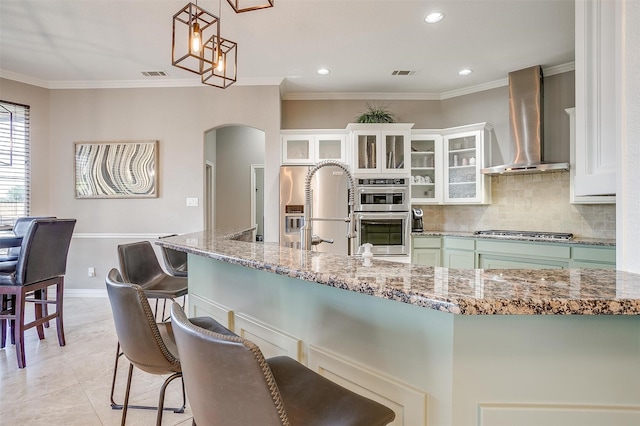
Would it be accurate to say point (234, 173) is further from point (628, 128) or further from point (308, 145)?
point (628, 128)

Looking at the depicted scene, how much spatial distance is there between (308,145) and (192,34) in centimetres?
263

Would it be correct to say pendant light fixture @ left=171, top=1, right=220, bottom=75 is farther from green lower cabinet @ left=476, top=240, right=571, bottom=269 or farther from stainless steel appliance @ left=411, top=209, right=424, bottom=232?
green lower cabinet @ left=476, top=240, right=571, bottom=269

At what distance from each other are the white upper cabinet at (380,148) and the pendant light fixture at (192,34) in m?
1.97

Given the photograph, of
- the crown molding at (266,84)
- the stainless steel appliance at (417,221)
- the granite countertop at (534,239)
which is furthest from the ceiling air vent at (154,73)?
the granite countertop at (534,239)

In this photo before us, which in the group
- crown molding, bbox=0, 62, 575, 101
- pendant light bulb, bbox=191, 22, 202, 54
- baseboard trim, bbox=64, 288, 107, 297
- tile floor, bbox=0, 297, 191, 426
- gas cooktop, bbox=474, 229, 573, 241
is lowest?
tile floor, bbox=0, 297, 191, 426

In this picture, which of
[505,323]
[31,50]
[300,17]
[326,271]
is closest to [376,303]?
[326,271]

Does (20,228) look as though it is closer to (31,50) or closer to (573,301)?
(31,50)

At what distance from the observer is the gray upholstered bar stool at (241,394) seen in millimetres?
622

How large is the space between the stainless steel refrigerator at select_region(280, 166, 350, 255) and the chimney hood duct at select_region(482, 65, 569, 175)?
1.83 metres

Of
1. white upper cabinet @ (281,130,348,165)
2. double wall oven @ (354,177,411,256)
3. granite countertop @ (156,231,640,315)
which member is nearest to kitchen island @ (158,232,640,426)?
granite countertop @ (156,231,640,315)

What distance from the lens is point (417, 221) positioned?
4328 mm

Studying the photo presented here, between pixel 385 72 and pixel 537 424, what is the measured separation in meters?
4.00

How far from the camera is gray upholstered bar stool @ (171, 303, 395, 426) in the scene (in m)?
0.62

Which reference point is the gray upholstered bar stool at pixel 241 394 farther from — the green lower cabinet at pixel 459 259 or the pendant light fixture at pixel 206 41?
the green lower cabinet at pixel 459 259
